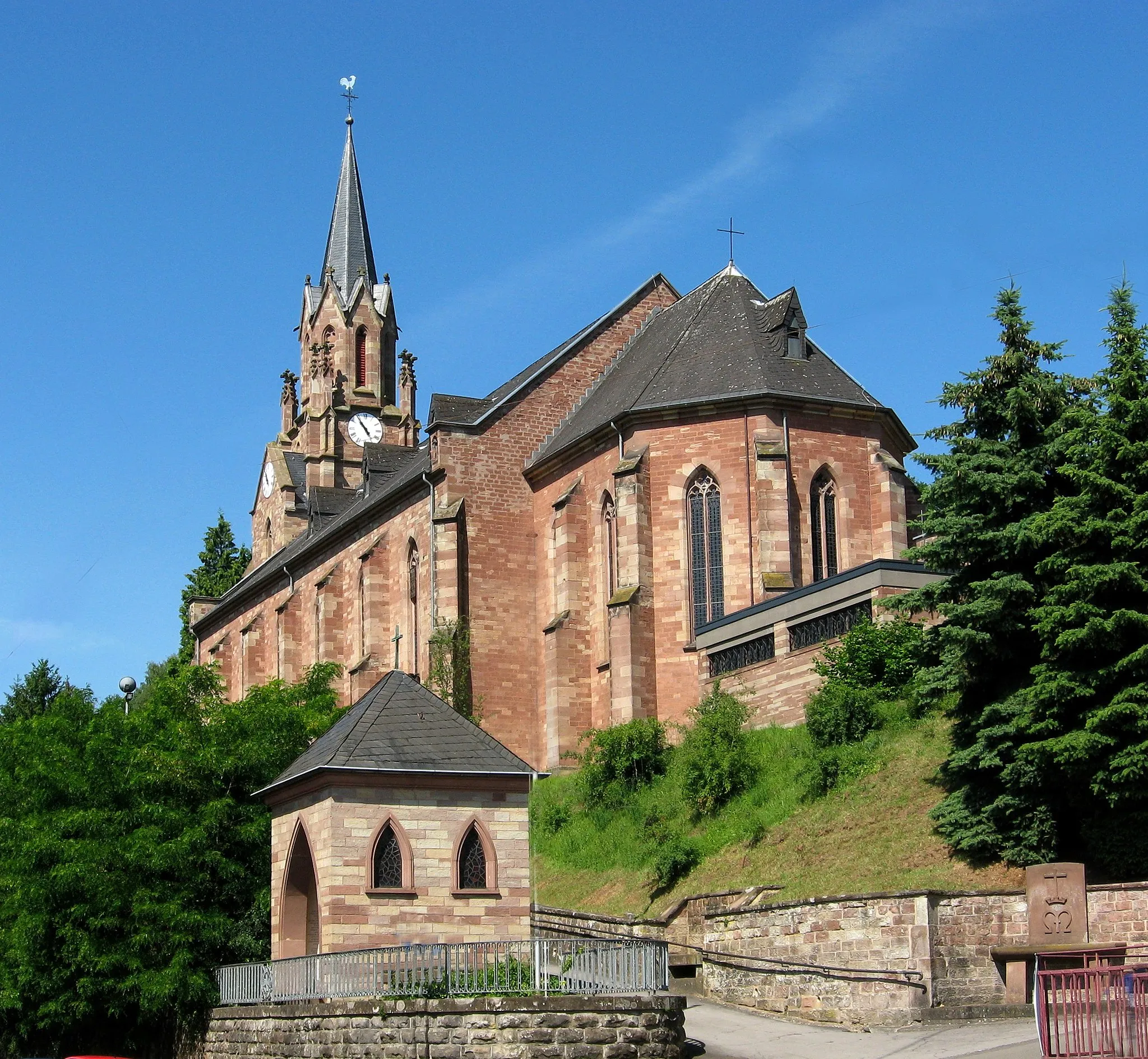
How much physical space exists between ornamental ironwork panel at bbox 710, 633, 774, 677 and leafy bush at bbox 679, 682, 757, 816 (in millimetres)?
3079

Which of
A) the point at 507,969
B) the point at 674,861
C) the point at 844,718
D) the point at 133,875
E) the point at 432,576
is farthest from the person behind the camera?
the point at 432,576

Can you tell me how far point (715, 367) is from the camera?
46188mm

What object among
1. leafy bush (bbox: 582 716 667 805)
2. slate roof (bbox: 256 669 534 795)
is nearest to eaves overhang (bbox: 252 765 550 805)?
slate roof (bbox: 256 669 534 795)

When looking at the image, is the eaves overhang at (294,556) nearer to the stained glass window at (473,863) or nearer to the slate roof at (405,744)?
the slate roof at (405,744)

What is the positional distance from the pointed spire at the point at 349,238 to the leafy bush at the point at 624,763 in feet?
144

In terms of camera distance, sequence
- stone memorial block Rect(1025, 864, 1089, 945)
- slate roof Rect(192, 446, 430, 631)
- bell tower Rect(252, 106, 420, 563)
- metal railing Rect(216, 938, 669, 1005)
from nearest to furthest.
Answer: metal railing Rect(216, 938, 669, 1005) < stone memorial block Rect(1025, 864, 1089, 945) < slate roof Rect(192, 446, 430, 631) < bell tower Rect(252, 106, 420, 563)

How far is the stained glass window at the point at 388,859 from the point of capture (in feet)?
80.1

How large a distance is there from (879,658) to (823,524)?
36.5 feet

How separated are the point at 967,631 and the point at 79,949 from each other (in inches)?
588

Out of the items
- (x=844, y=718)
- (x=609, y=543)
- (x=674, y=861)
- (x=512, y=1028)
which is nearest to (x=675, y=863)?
(x=674, y=861)

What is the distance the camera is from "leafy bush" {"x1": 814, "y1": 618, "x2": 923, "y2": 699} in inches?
1328

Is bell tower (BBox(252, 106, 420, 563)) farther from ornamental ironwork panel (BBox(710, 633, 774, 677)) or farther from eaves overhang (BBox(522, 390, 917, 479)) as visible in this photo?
ornamental ironwork panel (BBox(710, 633, 774, 677))

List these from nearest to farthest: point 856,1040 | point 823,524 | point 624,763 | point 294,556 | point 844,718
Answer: point 856,1040
point 844,718
point 624,763
point 823,524
point 294,556

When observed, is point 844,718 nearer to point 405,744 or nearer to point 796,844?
point 796,844
